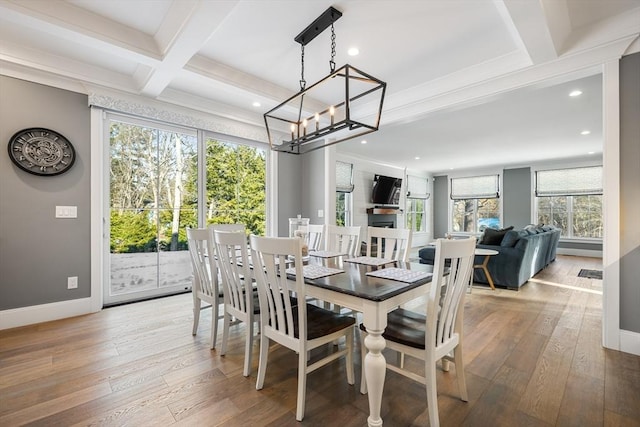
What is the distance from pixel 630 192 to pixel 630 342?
47.0 inches

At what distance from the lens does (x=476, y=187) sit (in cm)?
927

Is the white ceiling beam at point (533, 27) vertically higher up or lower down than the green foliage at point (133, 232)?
higher up

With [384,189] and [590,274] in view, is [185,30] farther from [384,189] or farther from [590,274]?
[590,274]

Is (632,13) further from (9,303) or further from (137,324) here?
(9,303)

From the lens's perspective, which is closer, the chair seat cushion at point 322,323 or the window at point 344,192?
the chair seat cushion at point 322,323

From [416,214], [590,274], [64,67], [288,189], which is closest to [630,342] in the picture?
[590,274]

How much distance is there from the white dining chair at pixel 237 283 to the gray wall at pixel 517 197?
883cm

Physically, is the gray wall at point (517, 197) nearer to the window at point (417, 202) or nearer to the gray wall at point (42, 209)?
the window at point (417, 202)

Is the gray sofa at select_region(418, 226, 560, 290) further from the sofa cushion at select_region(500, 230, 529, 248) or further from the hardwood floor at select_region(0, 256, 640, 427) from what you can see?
the hardwood floor at select_region(0, 256, 640, 427)

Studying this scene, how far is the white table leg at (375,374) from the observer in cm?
143

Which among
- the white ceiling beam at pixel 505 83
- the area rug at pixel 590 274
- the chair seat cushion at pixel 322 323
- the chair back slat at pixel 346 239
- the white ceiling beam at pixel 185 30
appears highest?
the white ceiling beam at pixel 185 30

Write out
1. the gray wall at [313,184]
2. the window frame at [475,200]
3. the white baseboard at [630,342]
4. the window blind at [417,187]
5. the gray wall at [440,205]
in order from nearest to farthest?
1. the white baseboard at [630,342]
2. the gray wall at [313,184]
3. the window frame at [475,200]
4. the window blind at [417,187]
5. the gray wall at [440,205]

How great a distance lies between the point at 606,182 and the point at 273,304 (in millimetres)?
2840

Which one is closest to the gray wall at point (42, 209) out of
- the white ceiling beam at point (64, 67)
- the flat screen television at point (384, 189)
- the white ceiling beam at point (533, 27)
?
the white ceiling beam at point (64, 67)
